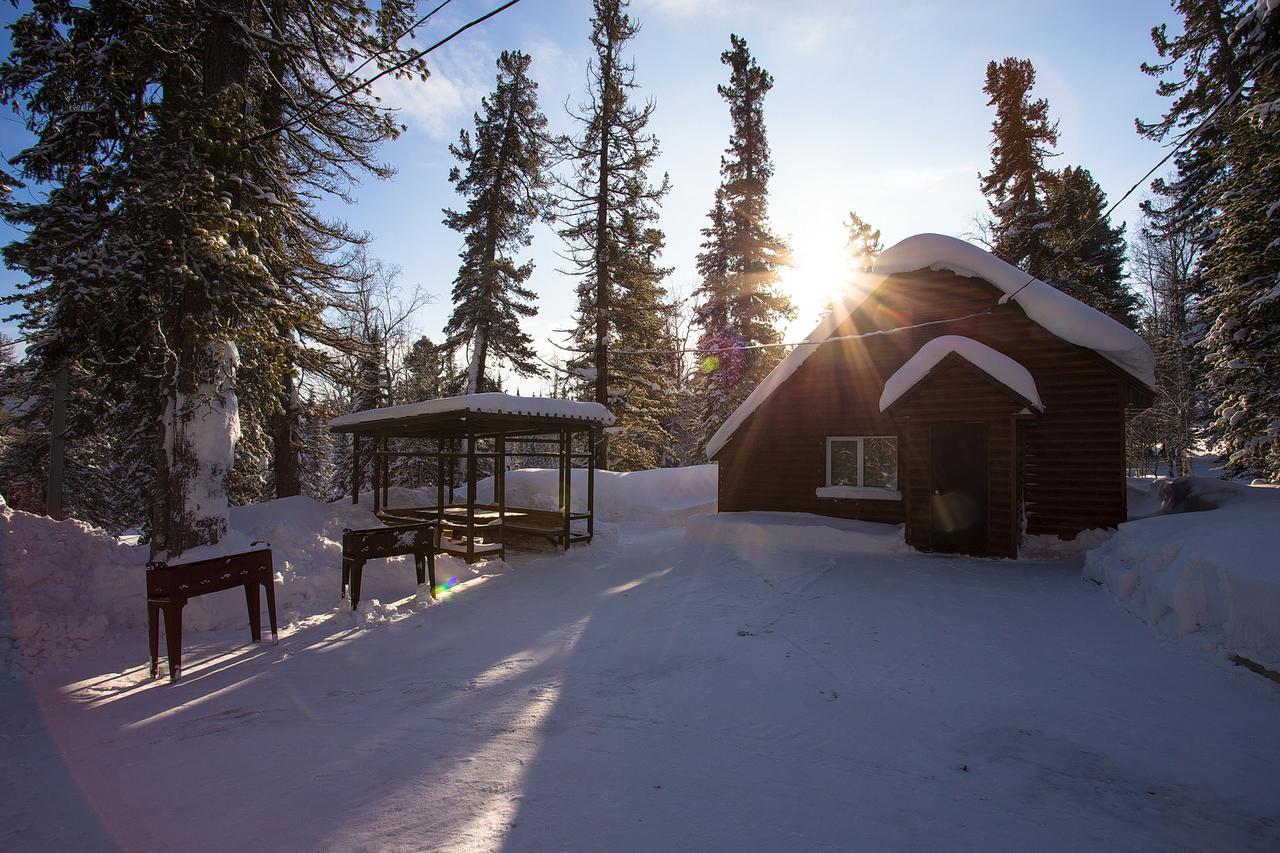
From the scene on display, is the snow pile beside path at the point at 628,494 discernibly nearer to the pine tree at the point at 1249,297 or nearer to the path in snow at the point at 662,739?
the path in snow at the point at 662,739

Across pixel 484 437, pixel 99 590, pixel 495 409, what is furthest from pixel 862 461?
pixel 99 590

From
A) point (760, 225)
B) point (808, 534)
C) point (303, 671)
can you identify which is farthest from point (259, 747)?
point (760, 225)

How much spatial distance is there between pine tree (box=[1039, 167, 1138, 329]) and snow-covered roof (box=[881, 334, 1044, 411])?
11.4 meters

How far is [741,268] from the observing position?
86.2 ft

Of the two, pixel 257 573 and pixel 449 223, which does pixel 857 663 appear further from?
pixel 449 223

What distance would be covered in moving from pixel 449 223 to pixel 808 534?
769 inches

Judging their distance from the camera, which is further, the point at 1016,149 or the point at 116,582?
the point at 1016,149

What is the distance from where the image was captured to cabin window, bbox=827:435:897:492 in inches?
504

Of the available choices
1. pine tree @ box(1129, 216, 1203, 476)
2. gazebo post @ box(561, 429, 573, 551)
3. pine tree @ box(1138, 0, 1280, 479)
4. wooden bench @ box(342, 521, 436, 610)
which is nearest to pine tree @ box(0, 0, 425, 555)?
wooden bench @ box(342, 521, 436, 610)

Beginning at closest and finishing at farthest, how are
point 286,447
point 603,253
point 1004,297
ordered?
point 1004,297 < point 286,447 < point 603,253

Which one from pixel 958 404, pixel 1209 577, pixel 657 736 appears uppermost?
pixel 958 404

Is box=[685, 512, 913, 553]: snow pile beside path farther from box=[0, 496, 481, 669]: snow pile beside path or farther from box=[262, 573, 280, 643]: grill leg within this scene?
box=[262, 573, 280, 643]: grill leg

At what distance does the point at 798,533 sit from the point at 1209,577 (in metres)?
7.06

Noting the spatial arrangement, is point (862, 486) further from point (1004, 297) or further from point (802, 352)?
point (1004, 297)
